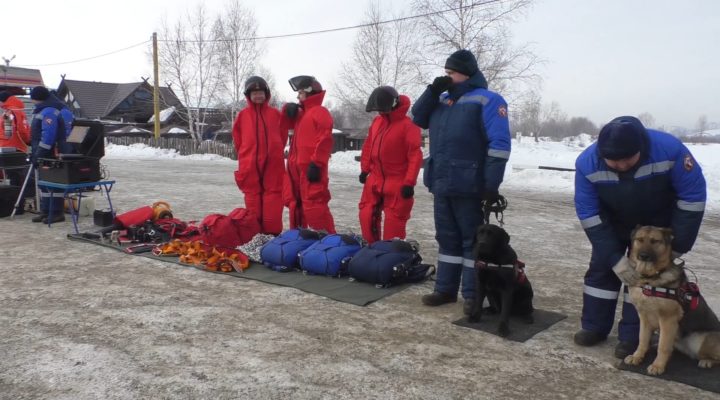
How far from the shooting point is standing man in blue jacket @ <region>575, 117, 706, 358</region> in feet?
10.8

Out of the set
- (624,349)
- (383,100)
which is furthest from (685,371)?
(383,100)

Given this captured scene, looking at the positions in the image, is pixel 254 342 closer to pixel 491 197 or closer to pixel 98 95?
pixel 491 197

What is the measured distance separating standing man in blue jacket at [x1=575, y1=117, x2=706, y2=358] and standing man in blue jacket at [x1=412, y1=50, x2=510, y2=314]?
76cm

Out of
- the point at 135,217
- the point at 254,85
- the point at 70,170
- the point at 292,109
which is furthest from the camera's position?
the point at 70,170

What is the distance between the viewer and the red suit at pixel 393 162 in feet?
18.6

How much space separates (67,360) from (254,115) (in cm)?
373

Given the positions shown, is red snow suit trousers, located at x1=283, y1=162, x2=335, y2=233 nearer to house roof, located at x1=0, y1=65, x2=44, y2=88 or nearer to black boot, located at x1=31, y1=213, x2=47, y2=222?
black boot, located at x1=31, y1=213, x2=47, y2=222

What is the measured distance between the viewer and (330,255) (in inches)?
213

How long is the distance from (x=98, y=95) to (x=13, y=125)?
4223 centimetres

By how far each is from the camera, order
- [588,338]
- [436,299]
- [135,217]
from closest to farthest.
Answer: [588,338] → [436,299] → [135,217]

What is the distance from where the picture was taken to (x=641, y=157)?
131 inches

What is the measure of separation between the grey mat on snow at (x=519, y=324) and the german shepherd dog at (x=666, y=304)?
853 millimetres

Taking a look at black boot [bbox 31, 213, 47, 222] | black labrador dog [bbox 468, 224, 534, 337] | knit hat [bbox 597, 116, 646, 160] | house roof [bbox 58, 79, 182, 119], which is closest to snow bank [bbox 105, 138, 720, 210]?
black labrador dog [bbox 468, 224, 534, 337]

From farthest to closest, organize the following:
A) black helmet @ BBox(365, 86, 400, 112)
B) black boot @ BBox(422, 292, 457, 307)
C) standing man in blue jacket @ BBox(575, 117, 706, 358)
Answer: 1. black helmet @ BBox(365, 86, 400, 112)
2. black boot @ BBox(422, 292, 457, 307)
3. standing man in blue jacket @ BBox(575, 117, 706, 358)
